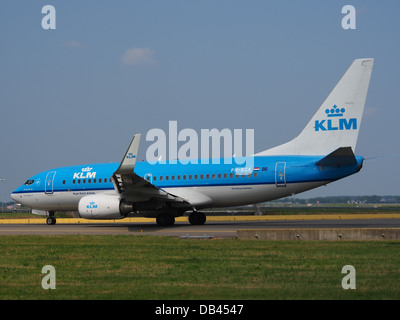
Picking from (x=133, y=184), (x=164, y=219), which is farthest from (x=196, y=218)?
(x=133, y=184)

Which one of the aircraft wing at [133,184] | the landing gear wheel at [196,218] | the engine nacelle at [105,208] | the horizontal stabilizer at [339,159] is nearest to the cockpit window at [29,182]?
the engine nacelle at [105,208]

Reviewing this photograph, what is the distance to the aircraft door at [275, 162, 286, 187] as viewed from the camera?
106 ft

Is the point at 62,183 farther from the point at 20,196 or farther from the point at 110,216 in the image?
the point at 110,216

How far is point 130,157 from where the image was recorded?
1174 inches

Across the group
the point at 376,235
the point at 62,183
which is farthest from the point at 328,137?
the point at 62,183

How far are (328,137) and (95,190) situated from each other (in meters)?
14.6

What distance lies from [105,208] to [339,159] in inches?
484

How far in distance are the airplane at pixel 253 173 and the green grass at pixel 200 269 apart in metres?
9.34

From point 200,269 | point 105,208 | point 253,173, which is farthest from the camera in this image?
point 253,173


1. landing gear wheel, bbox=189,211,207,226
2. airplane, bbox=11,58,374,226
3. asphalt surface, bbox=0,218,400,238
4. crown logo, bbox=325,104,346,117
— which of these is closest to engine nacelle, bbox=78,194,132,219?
airplane, bbox=11,58,374,226

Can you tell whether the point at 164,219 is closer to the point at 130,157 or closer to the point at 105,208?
the point at 105,208

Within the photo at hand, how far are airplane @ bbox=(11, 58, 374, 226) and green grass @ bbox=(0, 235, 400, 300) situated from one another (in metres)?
9.34

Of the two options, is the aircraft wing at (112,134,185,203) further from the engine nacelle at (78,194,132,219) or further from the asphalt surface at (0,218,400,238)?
the asphalt surface at (0,218,400,238)

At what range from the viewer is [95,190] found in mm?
37812
